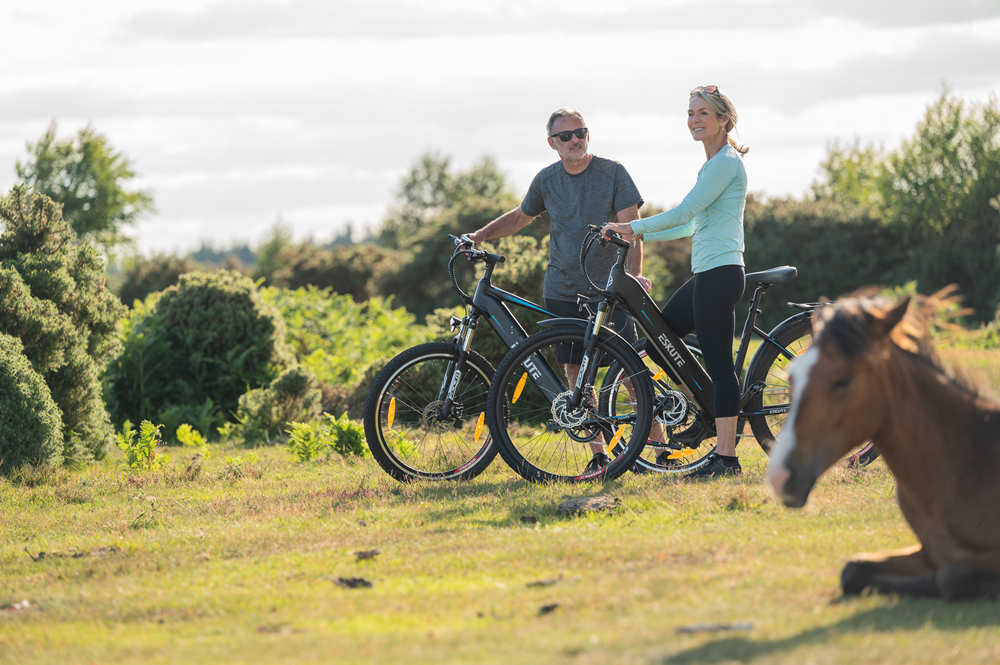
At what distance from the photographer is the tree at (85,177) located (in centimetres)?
5491

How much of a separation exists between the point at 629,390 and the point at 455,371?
1234 millimetres

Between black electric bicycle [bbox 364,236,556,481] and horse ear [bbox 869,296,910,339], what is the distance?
3.69m

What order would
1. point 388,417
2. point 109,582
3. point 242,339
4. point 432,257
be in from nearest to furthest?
point 109,582
point 388,417
point 242,339
point 432,257

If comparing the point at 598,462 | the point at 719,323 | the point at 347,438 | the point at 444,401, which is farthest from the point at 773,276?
the point at 347,438

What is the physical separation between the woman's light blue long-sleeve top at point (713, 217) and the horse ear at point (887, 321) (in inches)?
105

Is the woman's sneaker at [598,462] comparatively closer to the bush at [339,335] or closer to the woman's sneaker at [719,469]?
the woman's sneaker at [719,469]

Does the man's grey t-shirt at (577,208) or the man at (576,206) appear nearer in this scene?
the man at (576,206)

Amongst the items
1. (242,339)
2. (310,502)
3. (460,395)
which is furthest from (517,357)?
(242,339)

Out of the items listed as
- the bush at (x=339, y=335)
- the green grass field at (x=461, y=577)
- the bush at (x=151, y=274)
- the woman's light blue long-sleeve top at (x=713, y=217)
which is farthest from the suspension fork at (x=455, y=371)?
the bush at (x=151, y=274)

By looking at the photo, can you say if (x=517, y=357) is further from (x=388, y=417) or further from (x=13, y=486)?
(x=13, y=486)

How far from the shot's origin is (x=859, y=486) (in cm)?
708

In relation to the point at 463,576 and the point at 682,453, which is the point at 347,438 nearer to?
the point at 682,453

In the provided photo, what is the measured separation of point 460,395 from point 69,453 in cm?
395

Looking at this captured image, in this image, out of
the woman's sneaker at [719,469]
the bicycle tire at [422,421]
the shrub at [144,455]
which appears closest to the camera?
the woman's sneaker at [719,469]
